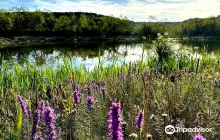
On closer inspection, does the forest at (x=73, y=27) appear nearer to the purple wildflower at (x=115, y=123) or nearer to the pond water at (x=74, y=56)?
the pond water at (x=74, y=56)

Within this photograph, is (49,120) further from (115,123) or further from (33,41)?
(33,41)

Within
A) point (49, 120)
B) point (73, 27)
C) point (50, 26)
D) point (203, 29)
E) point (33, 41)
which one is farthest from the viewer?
point (203, 29)

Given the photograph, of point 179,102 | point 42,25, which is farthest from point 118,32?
point 179,102

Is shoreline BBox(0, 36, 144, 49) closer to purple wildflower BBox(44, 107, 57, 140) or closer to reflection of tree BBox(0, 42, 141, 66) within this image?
reflection of tree BBox(0, 42, 141, 66)

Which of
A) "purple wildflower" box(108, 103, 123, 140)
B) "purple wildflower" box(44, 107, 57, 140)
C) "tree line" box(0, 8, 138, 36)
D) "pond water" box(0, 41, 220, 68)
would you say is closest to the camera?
"purple wildflower" box(108, 103, 123, 140)

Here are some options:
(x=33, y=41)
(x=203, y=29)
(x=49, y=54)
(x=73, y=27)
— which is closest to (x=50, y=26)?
(x=73, y=27)

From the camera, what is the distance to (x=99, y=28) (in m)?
113

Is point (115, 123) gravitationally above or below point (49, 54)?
above

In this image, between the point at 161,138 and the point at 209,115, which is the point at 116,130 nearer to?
the point at 161,138

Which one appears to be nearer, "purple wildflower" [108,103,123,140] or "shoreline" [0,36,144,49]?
"purple wildflower" [108,103,123,140]

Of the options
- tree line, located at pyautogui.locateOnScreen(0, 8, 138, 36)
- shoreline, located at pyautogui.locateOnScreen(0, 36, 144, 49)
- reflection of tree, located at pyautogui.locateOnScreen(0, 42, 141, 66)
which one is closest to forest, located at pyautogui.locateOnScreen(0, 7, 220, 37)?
tree line, located at pyautogui.locateOnScreen(0, 8, 138, 36)

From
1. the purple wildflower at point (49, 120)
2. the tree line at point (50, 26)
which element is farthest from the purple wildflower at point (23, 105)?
the tree line at point (50, 26)

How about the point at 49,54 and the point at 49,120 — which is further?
the point at 49,54

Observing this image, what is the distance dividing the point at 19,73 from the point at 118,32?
363ft
